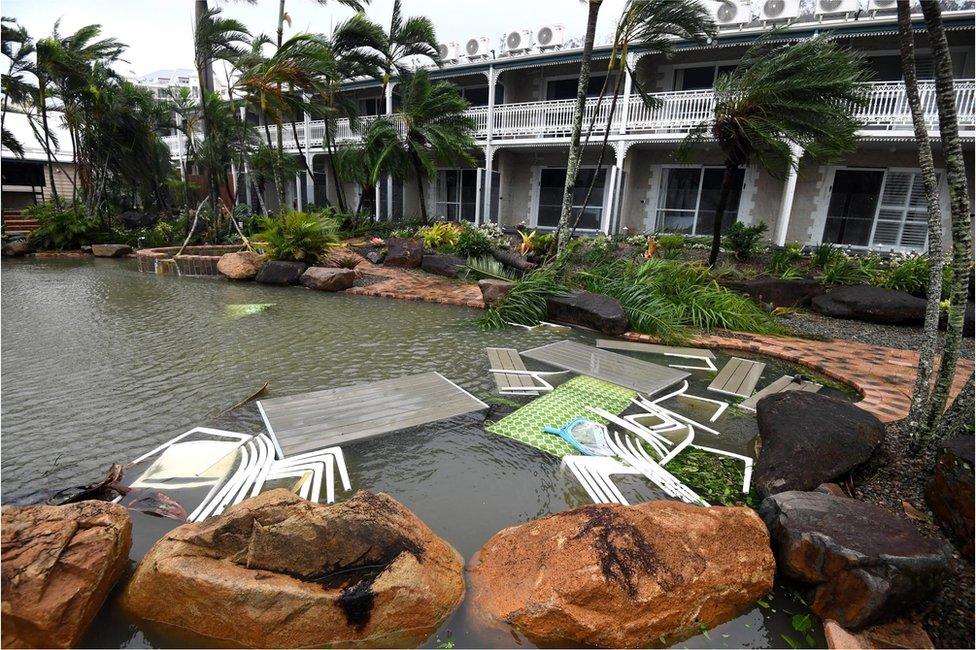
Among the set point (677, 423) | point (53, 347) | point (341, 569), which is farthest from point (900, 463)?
point (53, 347)

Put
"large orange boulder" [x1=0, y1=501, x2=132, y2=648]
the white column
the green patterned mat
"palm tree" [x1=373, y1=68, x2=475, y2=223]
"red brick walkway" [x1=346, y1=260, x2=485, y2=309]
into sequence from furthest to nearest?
"palm tree" [x1=373, y1=68, x2=475, y2=223], the white column, "red brick walkway" [x1=346, y1=260, x2=485, y2=309], the green patterned mat, "large orange boulder" [x1=0, y1=501, x2=132, y2=648]

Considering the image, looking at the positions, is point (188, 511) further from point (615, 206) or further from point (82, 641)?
point (615, 206)

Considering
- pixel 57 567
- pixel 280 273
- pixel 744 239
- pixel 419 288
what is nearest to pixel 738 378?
pixel 57 567

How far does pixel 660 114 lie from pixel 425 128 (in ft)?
20.1

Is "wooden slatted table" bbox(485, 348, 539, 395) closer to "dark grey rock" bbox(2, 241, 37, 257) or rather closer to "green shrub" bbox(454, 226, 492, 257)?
"green shrub" bbox(454, 226, 492, 257)

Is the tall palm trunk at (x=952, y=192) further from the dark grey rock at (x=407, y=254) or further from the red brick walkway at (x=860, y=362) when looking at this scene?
the dark grey rock at (x=407, y=254)

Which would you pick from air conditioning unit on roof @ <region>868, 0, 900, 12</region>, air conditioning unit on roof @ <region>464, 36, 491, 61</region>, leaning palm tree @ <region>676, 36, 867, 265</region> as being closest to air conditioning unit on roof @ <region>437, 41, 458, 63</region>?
air conditioning unit on roof @ <region>464, 36, 491, 61</region>

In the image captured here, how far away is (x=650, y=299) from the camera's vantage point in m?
6.96

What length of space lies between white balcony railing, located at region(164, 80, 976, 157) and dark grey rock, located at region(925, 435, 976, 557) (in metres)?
7.86

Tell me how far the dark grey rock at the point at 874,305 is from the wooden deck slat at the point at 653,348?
3363mm

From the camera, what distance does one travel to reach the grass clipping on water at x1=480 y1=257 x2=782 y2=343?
6.68 m

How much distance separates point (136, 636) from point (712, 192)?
14.4 meters

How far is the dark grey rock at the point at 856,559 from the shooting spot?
186cm

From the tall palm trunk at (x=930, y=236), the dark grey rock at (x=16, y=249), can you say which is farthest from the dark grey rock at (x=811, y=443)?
the dark grey rock at (x=16, y=249)
